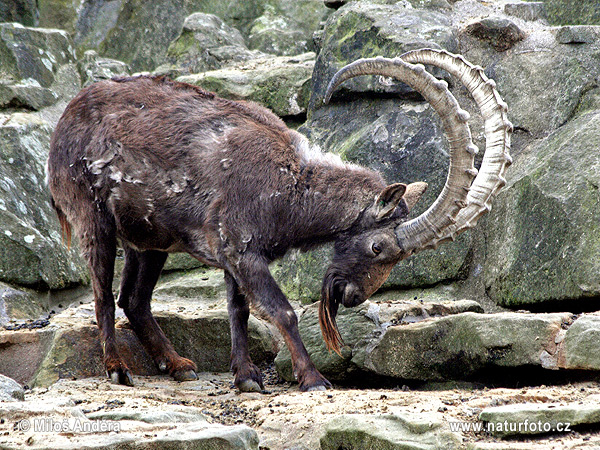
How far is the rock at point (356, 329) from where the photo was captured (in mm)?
5020

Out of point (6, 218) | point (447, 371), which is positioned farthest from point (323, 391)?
point (6, 218)

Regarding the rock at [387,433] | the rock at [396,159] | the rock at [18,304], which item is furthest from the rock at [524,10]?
the rock at [18,304]

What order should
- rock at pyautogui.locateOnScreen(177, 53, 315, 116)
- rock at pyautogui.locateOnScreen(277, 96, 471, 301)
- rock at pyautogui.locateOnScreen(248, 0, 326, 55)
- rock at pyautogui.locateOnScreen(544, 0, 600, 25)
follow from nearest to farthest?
rock at pyautogui.locateOnScreen(277, 96, 471, 301), rock at pyautogui.locateOnScreen(544, 0, 600, 25), rock at pyautogui.locateOnScreen(177, 53, 315, 116), rock at pyautogui.locateOnScreen(248, 0, 326, 55)

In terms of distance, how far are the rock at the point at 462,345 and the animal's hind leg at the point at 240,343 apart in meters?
0.75

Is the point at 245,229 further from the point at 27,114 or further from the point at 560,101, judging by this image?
the point at 27,114

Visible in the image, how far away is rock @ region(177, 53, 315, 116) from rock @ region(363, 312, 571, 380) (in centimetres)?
329

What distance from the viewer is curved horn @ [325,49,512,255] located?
4.65 metres

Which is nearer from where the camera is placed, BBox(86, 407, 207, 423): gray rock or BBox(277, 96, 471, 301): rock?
BBox(86, 407, 207, 423): gray rock

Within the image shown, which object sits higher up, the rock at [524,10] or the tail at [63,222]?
the rock at [524,10]

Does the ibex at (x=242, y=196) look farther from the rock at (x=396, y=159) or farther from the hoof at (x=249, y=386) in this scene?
the rock at (x=396, y=159)

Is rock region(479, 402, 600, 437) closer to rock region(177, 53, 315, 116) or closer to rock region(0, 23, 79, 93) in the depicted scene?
rock region(177, 53, 315, 116)

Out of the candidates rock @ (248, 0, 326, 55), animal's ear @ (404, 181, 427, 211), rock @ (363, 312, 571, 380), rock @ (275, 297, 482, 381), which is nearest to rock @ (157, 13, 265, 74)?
rock @ (248, 0, 326, 55)

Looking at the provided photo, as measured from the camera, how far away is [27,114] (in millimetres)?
7691

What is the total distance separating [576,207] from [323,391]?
2150 mm
